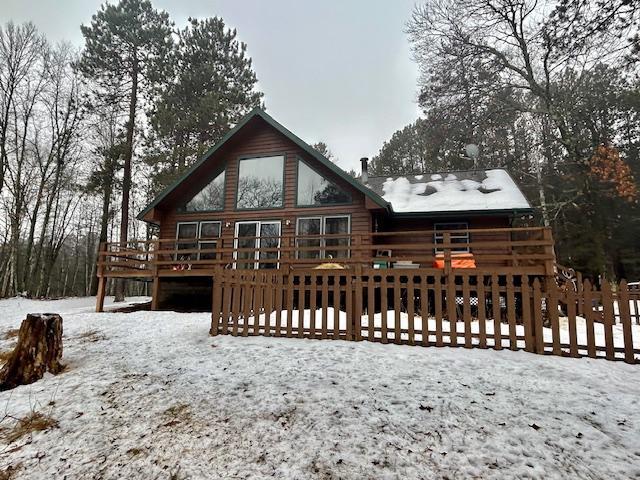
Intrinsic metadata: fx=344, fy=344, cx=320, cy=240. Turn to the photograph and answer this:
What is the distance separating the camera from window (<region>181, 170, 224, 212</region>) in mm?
12680

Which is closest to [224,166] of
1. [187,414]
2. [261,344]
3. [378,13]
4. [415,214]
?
[415,214]

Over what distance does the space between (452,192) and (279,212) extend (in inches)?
256

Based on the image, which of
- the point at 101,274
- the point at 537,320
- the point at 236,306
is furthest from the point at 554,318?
the point at 101,274

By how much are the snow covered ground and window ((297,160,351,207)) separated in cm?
716

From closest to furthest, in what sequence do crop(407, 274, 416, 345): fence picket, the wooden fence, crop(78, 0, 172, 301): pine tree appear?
the wooden fence
crop(407, 274, 416, 345): fence picket
crop(78, 0, 172, 301): pine tree

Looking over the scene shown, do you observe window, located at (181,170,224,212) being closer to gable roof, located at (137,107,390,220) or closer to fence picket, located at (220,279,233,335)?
gable roof, located at (137,107,390,220)

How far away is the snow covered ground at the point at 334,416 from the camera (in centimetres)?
247

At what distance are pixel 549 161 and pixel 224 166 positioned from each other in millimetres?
21407

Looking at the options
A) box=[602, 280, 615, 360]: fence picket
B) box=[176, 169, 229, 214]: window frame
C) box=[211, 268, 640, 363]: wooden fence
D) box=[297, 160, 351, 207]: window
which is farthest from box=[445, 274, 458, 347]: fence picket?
box=[176, 169, 229, 214]: window frame

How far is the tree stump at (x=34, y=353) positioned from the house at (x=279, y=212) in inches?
220

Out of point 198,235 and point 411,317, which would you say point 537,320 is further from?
point 198,235

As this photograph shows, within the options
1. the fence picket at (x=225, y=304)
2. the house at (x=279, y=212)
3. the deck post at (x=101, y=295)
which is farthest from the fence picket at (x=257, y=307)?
the deck post at (x=101, y=295)

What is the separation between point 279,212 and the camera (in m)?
11.9

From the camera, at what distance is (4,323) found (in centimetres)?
898
